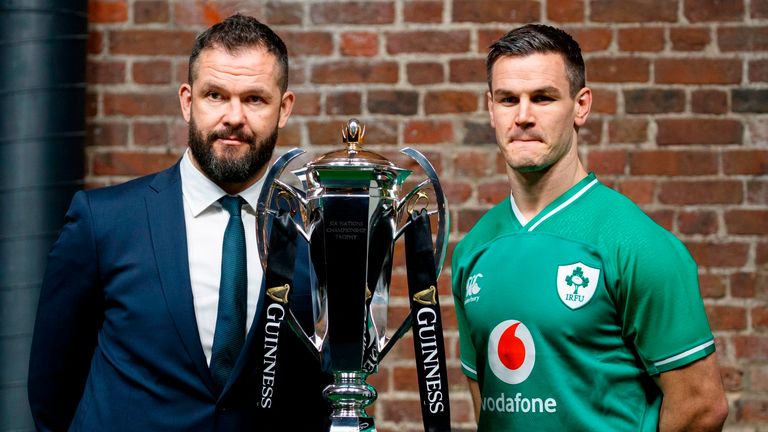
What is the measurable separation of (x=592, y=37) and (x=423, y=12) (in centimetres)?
48

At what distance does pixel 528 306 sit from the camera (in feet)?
7.23

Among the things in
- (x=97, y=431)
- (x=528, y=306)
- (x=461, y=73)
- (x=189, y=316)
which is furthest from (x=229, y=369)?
(x=461, y=73)

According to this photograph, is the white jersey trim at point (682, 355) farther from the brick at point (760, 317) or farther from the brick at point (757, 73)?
the brick at point (757, 73)

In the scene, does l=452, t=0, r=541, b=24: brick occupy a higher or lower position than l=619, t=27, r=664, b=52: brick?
higher

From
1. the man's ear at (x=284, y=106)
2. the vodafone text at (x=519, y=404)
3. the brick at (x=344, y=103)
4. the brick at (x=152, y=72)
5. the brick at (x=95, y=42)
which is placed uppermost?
the brick at (x=95, y=42)

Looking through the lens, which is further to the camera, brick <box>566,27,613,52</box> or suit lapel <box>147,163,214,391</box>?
brick <box>566,27,613,52</box>

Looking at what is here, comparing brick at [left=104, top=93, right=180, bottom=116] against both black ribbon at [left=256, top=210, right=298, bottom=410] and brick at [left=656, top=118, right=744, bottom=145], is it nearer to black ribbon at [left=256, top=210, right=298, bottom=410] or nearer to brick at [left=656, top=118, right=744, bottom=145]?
black ribbon at [left=256, top=210, right=298, bottom=410]

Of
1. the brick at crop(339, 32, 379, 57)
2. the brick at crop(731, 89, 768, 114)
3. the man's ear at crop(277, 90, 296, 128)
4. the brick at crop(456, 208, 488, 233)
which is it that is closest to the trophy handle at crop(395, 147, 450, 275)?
the man's ear at crop(277, 90, 296, 128)

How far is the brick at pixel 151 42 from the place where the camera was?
10.8ft

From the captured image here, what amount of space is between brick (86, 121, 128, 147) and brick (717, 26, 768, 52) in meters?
1.71

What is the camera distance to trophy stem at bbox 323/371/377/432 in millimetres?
2053

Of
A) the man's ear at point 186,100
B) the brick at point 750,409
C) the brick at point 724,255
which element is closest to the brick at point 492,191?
the brick at point 724,255

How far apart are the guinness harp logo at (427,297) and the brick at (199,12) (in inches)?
58.0

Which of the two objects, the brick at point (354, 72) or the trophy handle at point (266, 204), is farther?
the brick at point (354, 72)
